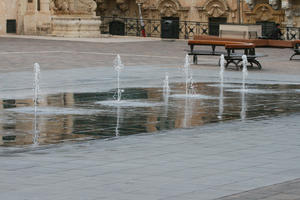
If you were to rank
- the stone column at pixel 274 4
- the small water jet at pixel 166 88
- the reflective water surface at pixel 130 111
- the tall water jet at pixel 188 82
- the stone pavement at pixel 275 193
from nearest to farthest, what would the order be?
the stone pavement at pixel 275 193, the reflective water surface at pixel 130 111, the small water jet at pixel 166 88, the tall water jet at pixel 188 82, the stone column at pixel 274 4

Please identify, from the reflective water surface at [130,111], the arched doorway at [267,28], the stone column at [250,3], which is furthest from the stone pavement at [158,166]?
the stone column at [250,3]

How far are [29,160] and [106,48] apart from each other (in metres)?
23.5

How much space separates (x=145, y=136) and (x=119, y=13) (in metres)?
36.8

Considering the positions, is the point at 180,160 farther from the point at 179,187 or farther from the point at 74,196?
the point at 74,196

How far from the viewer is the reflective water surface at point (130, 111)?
11.5 meters

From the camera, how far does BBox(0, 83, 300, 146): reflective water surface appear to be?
37.7ft

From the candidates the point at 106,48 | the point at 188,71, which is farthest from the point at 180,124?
the point at 106,48

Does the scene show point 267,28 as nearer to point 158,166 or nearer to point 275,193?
point 158,166

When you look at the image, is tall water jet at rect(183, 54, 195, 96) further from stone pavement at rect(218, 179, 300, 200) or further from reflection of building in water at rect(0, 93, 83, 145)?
stone pavement at rect(218, 179, 300, 200)

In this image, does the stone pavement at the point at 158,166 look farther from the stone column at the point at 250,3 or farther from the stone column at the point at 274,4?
the stone column at the point at 250,3

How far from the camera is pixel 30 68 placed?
22859mm

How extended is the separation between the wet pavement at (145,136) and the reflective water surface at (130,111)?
0.05 feet

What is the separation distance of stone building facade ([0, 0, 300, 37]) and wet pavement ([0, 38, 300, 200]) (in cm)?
1840

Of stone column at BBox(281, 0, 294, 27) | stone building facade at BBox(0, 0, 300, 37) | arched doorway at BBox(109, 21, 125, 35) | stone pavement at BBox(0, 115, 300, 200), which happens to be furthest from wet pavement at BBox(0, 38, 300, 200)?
→ arched doorway at BBox(109, 21, 125, 35)
